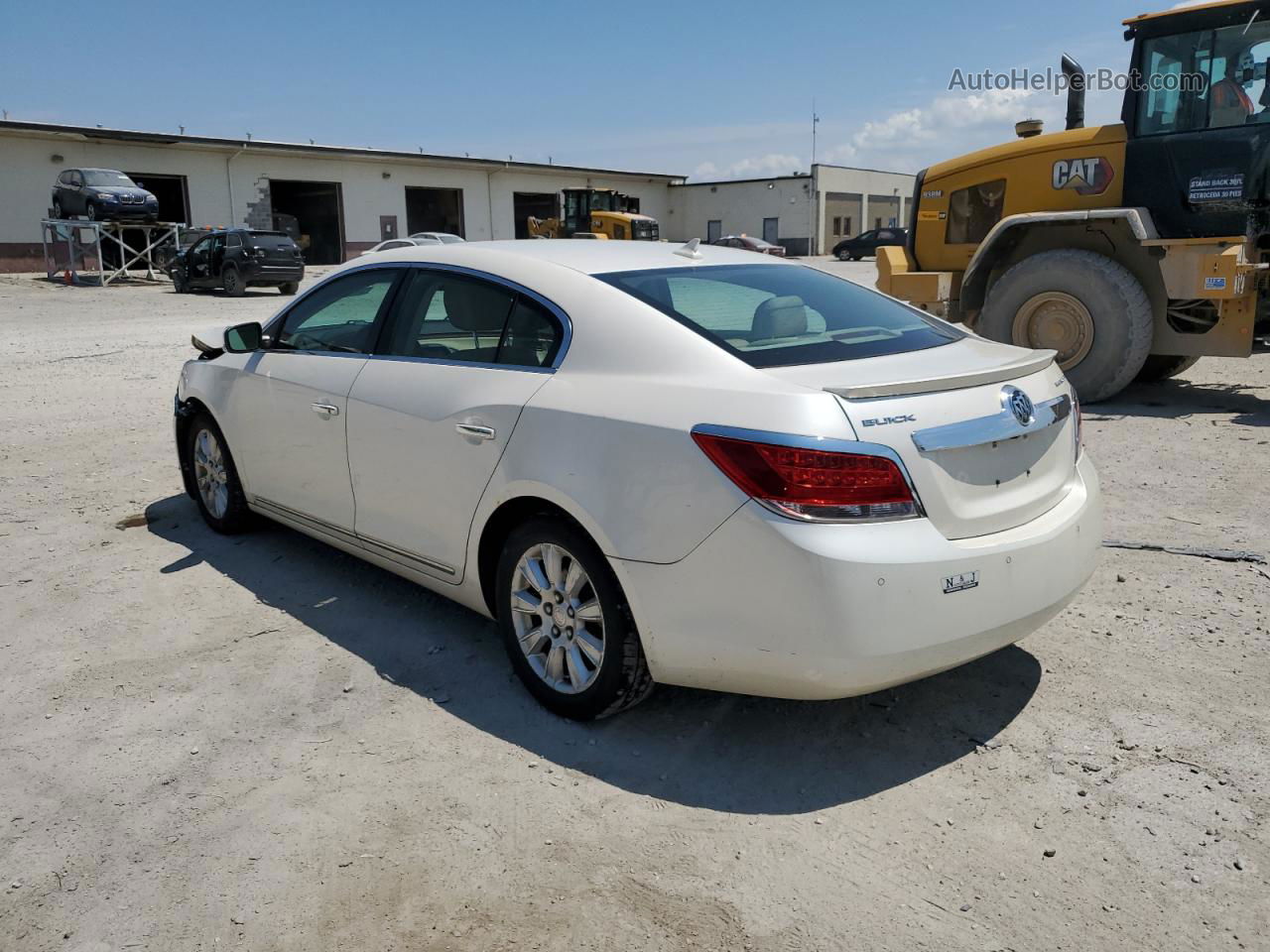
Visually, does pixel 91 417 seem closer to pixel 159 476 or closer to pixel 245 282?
pixel 159 476

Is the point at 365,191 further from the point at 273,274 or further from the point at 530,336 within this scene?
the point at 530,336

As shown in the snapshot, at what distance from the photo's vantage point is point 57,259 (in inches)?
1309

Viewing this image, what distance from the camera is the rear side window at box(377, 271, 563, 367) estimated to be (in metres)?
3.69

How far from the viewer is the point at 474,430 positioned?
144 inches

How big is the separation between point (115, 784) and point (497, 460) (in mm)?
1569

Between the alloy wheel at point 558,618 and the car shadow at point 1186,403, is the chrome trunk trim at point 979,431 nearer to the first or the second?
the alloy wheel at point 558,618

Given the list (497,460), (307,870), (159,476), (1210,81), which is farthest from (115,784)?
(1210,81)

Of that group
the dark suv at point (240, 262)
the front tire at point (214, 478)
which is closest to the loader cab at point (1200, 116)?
the front tire at point (214, 478)

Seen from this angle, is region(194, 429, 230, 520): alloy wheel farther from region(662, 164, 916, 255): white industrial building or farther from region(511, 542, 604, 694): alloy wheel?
region(662, 164, 916, 255): white industrial building

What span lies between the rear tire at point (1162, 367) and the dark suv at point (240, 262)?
67.3 feet

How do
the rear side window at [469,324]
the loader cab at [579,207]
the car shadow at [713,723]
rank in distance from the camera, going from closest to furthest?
the car shadow at [713,723] < the rear side window at [469,324] < the loader cab at [579,207]

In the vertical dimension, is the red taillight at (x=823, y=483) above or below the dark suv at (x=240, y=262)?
below

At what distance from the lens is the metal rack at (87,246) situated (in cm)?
2967

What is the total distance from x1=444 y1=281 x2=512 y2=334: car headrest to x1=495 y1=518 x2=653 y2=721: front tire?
86cm
